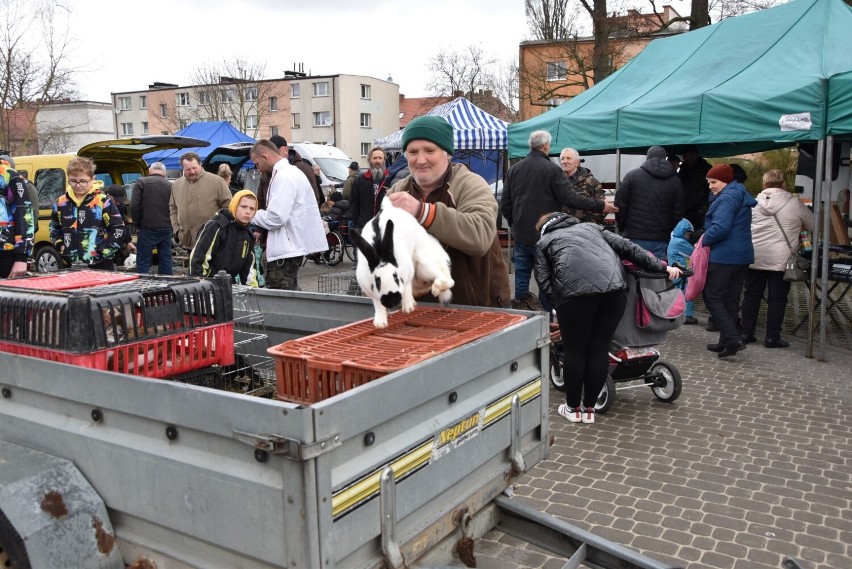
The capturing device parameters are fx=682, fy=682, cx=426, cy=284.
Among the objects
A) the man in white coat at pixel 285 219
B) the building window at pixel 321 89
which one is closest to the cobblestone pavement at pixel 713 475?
the man in white coat at pixel 285 219

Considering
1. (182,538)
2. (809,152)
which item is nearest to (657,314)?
(182,538)

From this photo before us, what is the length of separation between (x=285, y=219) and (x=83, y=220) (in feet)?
6.43

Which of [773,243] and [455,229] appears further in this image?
[773,243]

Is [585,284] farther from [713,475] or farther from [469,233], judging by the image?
[469,233]

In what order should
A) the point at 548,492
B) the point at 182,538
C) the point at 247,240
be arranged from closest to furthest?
the point at 182,538 → the point at 548,492 → the point at 247,240

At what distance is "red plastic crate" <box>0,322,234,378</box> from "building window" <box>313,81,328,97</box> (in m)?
62.7

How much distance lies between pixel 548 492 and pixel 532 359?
1827 millimetres

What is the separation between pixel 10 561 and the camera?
2.08m

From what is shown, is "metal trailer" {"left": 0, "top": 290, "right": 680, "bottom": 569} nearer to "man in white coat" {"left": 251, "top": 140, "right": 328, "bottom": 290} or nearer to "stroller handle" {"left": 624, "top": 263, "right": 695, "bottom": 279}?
"stroller handle" {"left": 624, "top": 263, "right": 695, "bottom": 279}

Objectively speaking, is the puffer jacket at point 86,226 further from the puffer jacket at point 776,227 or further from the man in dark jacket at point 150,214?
the puffer jacket at point 776,227

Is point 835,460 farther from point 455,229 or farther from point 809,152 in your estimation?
point 809,152

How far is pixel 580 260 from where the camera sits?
16.0ft

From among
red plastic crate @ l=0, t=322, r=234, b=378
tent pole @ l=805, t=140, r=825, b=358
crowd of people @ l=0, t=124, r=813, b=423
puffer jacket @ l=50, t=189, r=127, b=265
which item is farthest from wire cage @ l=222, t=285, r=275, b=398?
tent pole @ l=805, t=140, r=825, b=358

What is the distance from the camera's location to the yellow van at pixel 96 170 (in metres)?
11.8
